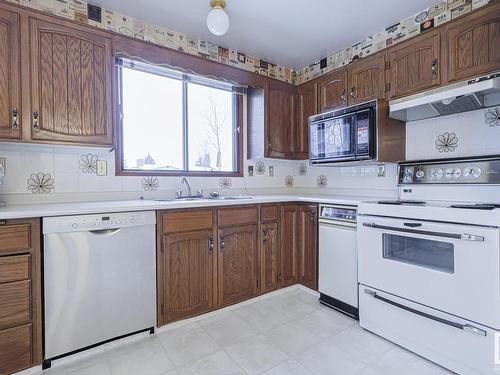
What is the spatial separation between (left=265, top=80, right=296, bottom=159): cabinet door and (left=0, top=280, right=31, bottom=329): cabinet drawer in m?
2.17

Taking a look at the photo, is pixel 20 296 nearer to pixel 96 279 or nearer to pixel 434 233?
pixel 96 279

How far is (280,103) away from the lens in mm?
2963

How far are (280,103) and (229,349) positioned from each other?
7.77ft

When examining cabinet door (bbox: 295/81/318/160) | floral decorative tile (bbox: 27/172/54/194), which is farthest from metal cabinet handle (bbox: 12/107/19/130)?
cabinet door (bbox: 295/81/318/160)

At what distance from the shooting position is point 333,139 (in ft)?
8.25

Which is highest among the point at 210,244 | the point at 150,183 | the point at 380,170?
the point at 380,170

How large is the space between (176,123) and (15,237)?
1.59 metres

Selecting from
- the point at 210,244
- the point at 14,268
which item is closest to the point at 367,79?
the point at 210,244

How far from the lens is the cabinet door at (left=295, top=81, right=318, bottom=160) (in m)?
2.93

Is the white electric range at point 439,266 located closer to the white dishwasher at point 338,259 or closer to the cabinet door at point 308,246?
the white dishwasher at point 338,259

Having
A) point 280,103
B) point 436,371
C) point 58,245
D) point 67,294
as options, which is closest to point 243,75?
point 280,103

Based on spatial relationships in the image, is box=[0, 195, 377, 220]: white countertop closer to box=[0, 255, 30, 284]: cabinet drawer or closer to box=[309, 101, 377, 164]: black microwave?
box=[0, 255, 30, 284]: cabinet drawer

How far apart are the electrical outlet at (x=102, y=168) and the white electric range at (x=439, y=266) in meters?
2.00

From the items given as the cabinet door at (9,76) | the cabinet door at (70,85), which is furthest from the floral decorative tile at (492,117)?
the cabinet door at (9,76)
